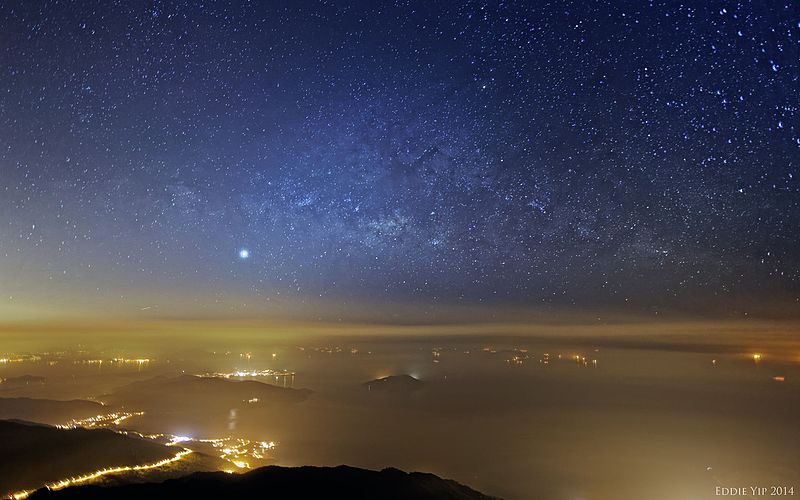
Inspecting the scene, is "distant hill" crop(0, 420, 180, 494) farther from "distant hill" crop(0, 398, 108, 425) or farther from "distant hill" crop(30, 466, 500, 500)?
"distant hill" crop(0, 398, 108, 425)

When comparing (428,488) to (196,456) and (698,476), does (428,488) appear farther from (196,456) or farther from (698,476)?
(698,476)

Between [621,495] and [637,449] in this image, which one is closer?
[621,495]

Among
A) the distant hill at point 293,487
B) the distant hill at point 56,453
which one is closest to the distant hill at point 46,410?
the distant hill at point 56,453

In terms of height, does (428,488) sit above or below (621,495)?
above

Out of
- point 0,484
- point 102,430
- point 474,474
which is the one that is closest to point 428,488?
point 0,484

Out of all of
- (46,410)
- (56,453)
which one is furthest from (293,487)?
(46,410)

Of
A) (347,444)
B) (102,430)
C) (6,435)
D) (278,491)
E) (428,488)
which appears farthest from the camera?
(347,444)
